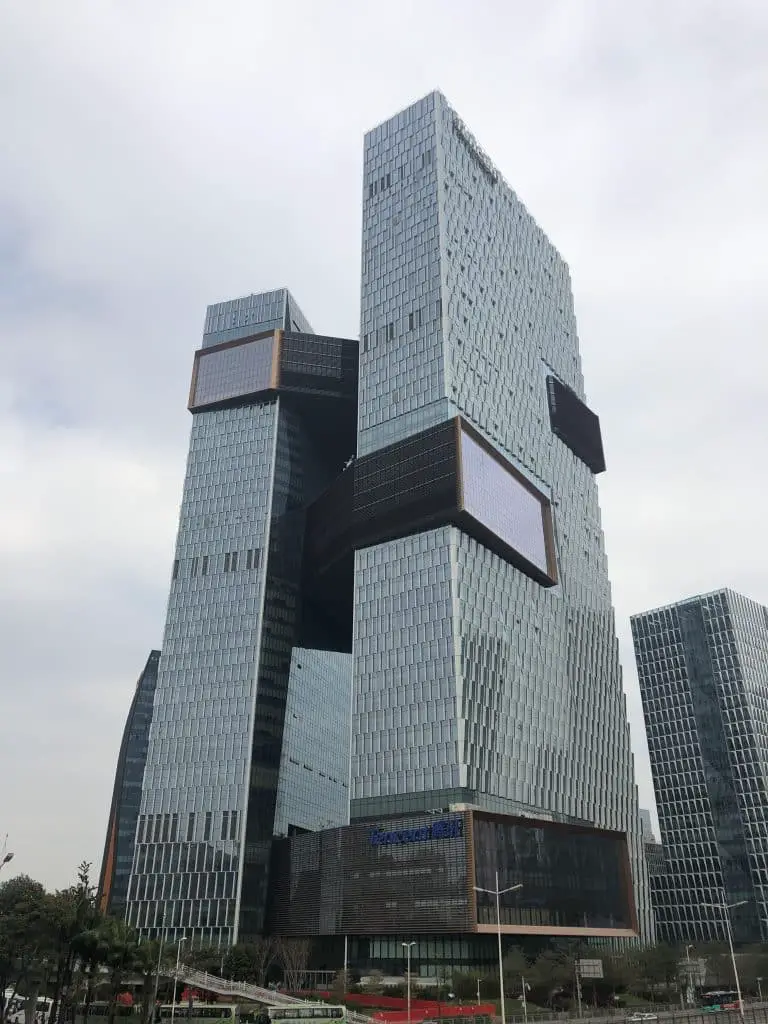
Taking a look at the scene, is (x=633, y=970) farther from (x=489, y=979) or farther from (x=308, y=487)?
(x=308, y=487)

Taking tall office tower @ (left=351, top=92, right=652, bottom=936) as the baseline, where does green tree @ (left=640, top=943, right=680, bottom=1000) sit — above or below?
below

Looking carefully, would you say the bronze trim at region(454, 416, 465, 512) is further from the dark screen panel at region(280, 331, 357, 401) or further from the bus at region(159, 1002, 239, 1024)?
the bus at region(159, 1002, 239, 1024)

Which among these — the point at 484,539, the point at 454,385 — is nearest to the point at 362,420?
the point at 454,385

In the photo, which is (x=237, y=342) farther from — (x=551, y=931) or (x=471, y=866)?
(x=551, y=931)

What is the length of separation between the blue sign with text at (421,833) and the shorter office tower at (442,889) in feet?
0.43

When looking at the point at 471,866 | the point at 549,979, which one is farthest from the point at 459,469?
the point at 549,979

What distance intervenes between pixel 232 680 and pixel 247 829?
1038 inches

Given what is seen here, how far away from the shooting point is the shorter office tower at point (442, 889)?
395 feet

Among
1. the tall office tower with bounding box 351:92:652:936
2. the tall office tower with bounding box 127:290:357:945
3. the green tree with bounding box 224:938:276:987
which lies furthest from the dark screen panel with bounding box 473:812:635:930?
the tall office tower with bounding box 127:290:357:945

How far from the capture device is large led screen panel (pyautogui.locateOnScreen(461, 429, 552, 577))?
150 meters

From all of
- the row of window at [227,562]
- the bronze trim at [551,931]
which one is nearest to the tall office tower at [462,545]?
the bronze trim at [551,931]

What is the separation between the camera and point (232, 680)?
543 ft

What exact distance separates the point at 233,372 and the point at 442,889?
11624 centimetres

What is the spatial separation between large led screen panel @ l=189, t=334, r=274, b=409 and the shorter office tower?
302 feet
